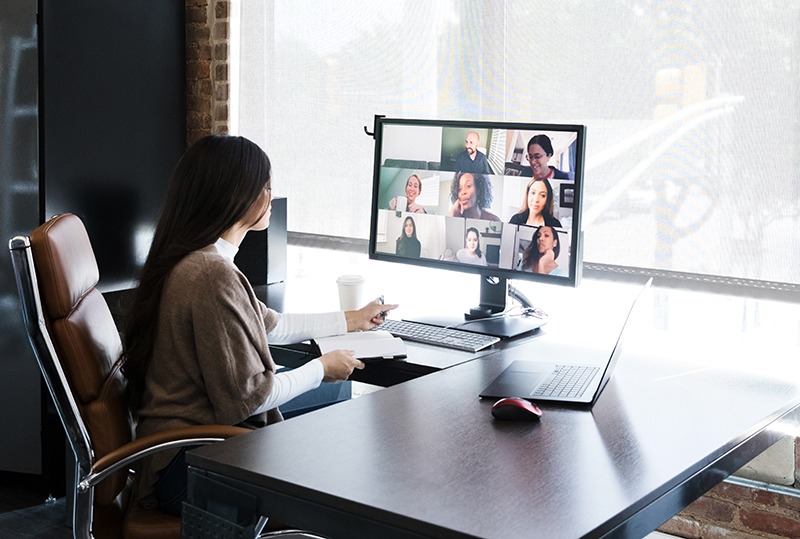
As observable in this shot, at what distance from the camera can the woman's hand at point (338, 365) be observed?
1.79 m

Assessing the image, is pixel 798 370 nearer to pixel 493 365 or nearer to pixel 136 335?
pixel 493 365

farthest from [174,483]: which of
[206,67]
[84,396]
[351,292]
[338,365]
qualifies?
[206,67]

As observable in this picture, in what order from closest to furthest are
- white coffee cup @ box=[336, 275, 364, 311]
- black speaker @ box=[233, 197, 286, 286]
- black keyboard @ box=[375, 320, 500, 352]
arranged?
1. black keyboard @ box=[375, 320, 500, 352]
2. white coffee cup @ box=[336, 275, 364, 311]
3. black speaker @ box=[233, 197, 286, 286]

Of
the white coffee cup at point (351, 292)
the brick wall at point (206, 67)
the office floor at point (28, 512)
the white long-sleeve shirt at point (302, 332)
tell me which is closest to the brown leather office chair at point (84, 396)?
the white long-sleeve shirt at point (302, 332)

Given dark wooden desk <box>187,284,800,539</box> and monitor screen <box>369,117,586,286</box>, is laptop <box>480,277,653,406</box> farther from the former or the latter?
monitor screen <box>369,117,586,286</box>

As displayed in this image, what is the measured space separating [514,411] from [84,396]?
842 mm

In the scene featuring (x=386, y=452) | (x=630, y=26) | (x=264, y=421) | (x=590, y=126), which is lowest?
(x=264, y=421)

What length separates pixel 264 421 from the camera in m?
1.72

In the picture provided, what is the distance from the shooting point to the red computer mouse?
54.6 inches

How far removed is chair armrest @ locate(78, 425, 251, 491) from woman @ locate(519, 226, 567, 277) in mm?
943

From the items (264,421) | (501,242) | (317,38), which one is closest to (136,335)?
(264,421)

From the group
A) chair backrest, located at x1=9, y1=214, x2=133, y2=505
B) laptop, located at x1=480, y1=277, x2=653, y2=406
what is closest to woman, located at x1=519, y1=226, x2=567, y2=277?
laptop, located at x1=480, y1=277, x2=653, y2=406

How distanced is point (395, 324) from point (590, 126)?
103cm

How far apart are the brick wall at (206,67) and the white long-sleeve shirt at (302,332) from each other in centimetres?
158
